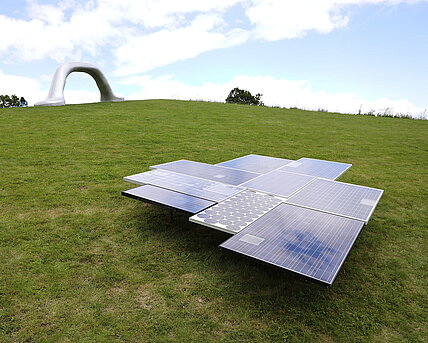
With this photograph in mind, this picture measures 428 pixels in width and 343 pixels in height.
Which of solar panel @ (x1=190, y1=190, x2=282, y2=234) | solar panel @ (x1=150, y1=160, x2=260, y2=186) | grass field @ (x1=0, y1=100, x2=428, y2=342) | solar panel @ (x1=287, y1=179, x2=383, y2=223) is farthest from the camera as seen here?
solar panel @ (x1=150, y1=160, x2=260, y2=186)

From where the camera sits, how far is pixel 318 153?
12609 mm

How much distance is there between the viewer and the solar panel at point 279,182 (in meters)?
5.60

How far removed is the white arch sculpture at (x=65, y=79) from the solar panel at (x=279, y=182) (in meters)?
Answer: 20.5

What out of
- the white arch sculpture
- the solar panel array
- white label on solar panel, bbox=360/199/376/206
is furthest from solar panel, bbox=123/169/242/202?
the white arch sculpture

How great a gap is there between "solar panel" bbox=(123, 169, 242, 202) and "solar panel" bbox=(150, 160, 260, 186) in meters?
0.23

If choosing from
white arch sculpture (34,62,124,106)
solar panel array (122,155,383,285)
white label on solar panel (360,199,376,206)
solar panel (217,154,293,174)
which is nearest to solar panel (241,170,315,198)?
solar panel array (122,155,383,285)

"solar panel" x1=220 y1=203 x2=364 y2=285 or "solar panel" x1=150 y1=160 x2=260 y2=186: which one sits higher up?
"solar panel" x1=150 y1=160 x2=260 y2=186

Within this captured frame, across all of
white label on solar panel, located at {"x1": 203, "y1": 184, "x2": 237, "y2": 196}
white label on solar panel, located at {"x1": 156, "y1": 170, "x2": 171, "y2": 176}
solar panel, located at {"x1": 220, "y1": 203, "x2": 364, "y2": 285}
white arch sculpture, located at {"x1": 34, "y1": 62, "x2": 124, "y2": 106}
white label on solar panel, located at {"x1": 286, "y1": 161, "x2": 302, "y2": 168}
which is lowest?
solar panel, located at {"x1": 220, "y1": 203, "x2": 364, "y2": 285}

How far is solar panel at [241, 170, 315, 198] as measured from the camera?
220 inches

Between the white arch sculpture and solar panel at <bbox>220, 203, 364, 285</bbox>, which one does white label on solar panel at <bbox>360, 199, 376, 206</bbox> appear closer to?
solar panel at <bbox>220, 203, 364, 285</bbox>

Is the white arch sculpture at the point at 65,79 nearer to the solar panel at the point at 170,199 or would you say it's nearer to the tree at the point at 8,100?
the solar panel at the point at 170,199

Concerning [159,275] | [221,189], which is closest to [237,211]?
[221,189]

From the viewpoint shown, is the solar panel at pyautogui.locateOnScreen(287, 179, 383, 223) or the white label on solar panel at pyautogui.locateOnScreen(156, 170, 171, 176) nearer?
the solar panel at pyautogui.locateOnScreen(287, 179, 383, 223)

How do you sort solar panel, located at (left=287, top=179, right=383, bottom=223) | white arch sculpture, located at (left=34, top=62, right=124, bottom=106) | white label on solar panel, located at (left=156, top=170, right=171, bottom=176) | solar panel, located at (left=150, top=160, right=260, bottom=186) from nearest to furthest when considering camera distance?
solar panel, located at (left=287, top=179, right=383, bottom=223)
solar panel, located at (left=150, top=160, right=260, bottom=186)
white label on solar panel, located at (left=156, top=170, right=171, bottom=176)
white arch sculpture, located at (left=34, top=62, right=124, bottom=106)
